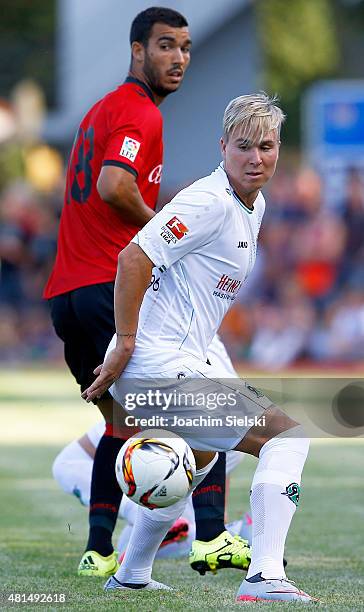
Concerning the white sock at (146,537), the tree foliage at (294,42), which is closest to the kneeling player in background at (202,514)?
the white sock at (146,537)

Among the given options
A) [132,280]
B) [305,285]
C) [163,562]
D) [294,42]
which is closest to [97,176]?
[132,280]

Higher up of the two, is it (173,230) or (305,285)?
(173,230)

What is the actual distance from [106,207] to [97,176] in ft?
0.53

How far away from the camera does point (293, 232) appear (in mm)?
21344

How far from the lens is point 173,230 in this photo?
5215mm

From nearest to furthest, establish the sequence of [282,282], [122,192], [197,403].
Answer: [197,403], [122,192], [282,282]

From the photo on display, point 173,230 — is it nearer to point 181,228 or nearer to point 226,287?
point 181,228

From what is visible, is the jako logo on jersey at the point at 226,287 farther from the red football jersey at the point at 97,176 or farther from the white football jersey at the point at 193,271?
the red football jersey at the point at 97,176

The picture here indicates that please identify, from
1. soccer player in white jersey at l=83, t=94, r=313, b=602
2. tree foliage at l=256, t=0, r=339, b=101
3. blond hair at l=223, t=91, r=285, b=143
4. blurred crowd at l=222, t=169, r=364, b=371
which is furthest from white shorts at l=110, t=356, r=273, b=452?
tree foliage at l=256, t=0, r=339, b=101

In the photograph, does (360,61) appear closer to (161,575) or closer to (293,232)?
(293,232)

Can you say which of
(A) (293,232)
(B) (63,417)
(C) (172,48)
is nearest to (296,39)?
(A) (293,232)

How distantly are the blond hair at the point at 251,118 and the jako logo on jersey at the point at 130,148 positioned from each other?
0.90 m

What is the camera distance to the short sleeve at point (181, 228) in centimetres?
521

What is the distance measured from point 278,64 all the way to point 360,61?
13.3 ft
